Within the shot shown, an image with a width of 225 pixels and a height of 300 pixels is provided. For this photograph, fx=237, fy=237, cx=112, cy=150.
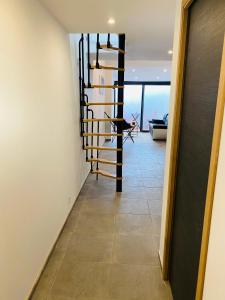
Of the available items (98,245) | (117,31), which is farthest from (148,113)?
(98,245)

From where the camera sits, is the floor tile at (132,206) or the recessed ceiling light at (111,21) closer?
the recessed ceiling light at (111,21)

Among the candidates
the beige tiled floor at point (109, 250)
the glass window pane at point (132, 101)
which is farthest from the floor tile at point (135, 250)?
the glass window pane at point (132, 101)

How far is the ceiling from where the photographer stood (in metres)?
2.11

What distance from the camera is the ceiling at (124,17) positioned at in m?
2.11

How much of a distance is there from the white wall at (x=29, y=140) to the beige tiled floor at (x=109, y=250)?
20 centimetres

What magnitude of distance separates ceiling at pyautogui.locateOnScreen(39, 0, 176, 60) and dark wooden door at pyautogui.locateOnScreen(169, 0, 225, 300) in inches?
30.4

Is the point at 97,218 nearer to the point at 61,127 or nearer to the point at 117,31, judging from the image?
the point at 61,127

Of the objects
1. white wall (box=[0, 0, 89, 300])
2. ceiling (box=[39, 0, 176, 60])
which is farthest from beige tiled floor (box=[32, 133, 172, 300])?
ceiling (box=[39, 0, 176, 60])

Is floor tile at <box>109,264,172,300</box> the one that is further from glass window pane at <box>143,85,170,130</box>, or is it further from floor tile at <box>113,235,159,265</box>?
glass window pane at <box>143,85,170,130</box>

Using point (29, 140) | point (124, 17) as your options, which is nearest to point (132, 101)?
point (124, 17)

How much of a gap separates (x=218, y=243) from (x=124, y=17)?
233cm

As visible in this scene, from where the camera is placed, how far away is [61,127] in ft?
9.30

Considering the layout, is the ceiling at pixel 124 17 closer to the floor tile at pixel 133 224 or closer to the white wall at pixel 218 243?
the white wall at pixel 218 243

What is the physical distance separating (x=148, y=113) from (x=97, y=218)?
8.99 metres
